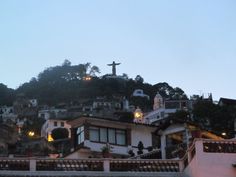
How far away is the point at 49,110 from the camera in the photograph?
151 metres

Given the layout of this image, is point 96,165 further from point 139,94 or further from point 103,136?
point 139,94

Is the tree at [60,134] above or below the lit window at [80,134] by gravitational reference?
below

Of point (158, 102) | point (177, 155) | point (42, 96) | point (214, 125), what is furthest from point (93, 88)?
point (177, 155)

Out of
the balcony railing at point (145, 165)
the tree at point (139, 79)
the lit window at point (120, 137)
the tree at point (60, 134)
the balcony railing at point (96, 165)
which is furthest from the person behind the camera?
the tree at point (139, 79)

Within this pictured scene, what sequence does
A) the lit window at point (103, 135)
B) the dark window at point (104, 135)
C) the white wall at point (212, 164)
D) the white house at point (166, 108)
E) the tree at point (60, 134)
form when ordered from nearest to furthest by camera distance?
1. the white wall at point (212, 164)
2. the dark window at point (104, 135)
3. the lit window at point (103, 135)
4. the tree at point (60, 134)
5. the white house at point (166, 108)

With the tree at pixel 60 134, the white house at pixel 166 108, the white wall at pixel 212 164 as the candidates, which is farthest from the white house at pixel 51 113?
the white wall at pixel 212 164

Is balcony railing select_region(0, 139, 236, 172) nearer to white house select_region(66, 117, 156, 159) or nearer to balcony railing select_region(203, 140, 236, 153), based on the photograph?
balcony railing select_region(203, 140, 236, 153)

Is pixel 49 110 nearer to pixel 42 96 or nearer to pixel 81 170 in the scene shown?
pixel 42 96

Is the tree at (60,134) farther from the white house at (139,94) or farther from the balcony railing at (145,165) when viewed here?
the balcony railing at (145,165)

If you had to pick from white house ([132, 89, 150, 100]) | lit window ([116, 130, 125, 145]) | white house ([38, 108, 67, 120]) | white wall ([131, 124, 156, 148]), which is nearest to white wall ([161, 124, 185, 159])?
lit window ([116, 130, 125, 145])

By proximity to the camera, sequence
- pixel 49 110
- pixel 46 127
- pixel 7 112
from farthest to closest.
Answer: pixel 7 112, pixel 49 110, pixel 46 127

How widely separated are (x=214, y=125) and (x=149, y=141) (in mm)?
20546

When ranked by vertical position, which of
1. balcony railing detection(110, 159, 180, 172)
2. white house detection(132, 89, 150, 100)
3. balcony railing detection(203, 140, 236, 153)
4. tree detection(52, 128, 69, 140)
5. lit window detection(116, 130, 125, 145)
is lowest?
tree detection(52, 128, 69, 140)

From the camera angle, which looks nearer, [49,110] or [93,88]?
[49,110]
